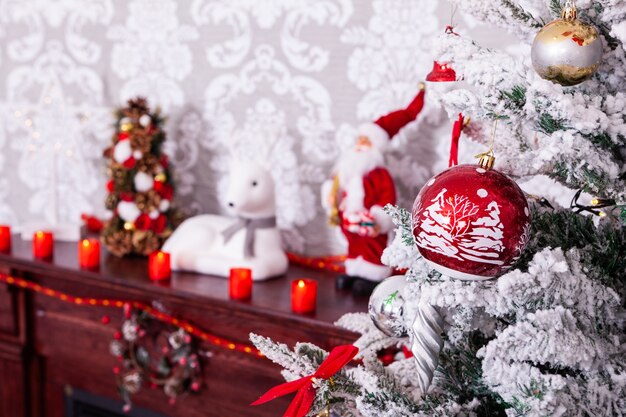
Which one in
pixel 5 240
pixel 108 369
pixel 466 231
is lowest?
pixel 108 369

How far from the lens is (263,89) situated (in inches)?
69.2

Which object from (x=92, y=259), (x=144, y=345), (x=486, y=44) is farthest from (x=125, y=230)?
(x=486, y=44)

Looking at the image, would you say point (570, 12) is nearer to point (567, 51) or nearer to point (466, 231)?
point (567, 51)

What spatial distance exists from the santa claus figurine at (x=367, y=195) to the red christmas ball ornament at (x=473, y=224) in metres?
0.66

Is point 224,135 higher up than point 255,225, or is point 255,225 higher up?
point 224,135

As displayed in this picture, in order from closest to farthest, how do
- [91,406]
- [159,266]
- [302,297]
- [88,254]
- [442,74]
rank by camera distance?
[442,74]
[302,297]
[159,266]
[88,254]
[91,406]

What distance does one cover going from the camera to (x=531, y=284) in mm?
747

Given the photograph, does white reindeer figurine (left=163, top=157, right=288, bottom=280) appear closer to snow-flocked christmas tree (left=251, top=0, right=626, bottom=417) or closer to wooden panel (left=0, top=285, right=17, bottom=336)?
wooden panel (left=0, top=285, right=17, bottom=336)

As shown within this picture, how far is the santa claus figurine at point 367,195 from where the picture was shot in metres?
1.46

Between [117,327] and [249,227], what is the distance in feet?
1.36

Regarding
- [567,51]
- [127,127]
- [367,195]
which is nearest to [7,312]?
[127,127]

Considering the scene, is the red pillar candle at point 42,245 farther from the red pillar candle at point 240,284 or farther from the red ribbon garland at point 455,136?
the red ribbon garland at point 455,136

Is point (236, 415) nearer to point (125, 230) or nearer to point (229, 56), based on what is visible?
point (125, 230)

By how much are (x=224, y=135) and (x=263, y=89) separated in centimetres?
17
